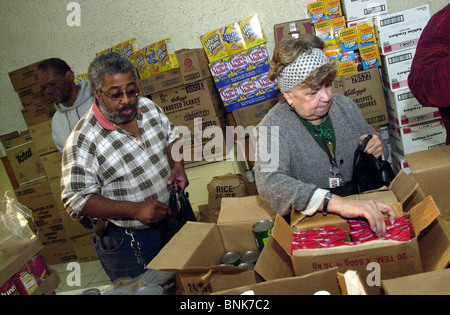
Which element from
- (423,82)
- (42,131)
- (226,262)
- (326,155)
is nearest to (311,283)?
(226,262)

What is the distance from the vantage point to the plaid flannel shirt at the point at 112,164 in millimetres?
1723

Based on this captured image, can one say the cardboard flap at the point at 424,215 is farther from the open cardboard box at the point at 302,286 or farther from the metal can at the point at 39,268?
the metal can at the point at 39,268

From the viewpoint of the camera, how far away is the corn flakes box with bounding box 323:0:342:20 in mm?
2980

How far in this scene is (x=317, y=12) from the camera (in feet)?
9.88

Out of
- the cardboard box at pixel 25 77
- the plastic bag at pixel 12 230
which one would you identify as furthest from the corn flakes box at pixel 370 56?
the cardboard box at pixel 25 77

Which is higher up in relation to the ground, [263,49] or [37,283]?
[263,49]

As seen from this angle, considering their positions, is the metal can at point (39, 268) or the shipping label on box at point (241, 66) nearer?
the metal can at point (39, 268)

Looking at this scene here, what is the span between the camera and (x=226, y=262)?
1.28 metres

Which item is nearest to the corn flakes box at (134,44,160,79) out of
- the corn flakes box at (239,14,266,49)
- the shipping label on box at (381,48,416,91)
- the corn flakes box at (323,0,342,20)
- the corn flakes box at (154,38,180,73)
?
the corn flakes box at (154,38,180,73)

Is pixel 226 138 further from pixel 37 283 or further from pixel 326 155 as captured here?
pixel 37 283

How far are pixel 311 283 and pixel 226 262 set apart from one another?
47 cm

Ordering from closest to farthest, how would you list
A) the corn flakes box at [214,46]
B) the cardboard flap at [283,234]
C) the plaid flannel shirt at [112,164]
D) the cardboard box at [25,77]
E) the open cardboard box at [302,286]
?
1. the open cardboard box at [302,286]
2. the cardboard flap at [283,234]
3. the plaid flannel shirt at [112,164]
4. the corn flakes box at [214,46]
5. the cardboard box at [25,77]

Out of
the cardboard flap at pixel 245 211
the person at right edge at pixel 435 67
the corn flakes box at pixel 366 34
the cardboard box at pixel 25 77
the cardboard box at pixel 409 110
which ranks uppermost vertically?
the cardboard box at pixel 25 77

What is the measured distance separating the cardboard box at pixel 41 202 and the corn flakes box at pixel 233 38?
2471mm
